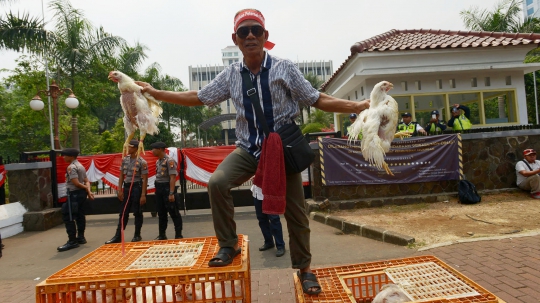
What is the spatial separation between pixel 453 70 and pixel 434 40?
1660mm

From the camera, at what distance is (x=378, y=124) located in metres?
2.62

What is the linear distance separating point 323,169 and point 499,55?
678cm

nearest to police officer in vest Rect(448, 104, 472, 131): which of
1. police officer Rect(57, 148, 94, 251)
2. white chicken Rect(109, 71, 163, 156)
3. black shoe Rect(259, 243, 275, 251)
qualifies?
black shoe Rect(259, 243, 275, 251)

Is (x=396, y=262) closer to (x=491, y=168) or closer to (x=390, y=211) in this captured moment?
(x=390, y=211)

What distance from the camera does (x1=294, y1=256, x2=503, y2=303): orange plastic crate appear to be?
7.62 feet

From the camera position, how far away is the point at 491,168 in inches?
354

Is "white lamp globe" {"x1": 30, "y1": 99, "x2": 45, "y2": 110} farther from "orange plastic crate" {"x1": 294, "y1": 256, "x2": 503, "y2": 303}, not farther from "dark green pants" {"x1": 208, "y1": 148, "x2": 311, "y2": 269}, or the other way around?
"orange plastic crate" {"x1": 294, "y1": 256, "x2": 503, "y2": 303}

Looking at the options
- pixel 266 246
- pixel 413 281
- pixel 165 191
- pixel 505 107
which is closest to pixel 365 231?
pixel 266 246

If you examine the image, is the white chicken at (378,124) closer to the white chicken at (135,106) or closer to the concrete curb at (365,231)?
the white chicken at (135,106)

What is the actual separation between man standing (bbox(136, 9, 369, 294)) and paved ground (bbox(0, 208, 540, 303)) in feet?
4.29

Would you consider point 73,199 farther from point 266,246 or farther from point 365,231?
point 365,231

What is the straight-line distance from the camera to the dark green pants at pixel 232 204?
2625 millimetres

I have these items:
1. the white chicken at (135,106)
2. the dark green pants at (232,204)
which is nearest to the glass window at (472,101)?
the dark green pants at (232,204)

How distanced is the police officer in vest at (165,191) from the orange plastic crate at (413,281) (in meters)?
4.26
